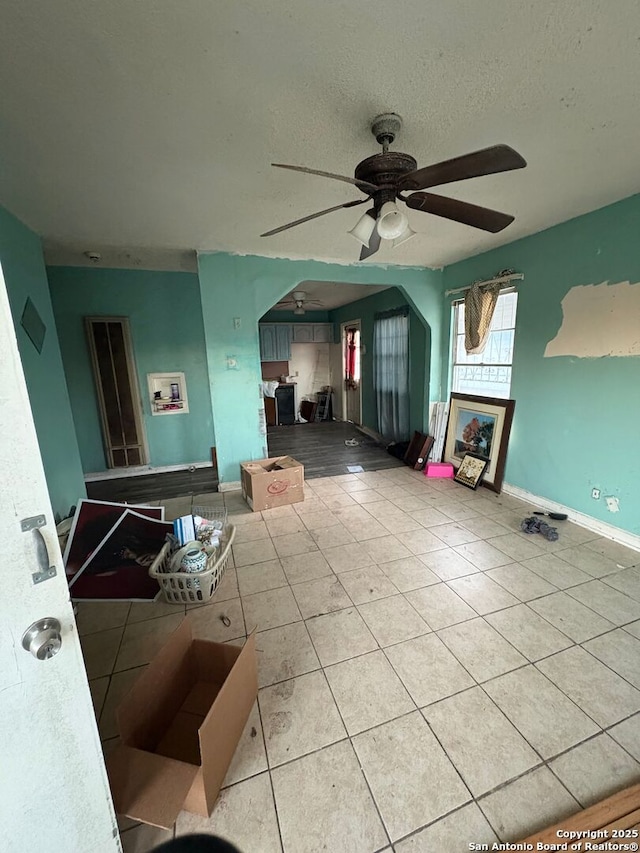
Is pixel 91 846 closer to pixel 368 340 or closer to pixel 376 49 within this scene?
pixel 376 49

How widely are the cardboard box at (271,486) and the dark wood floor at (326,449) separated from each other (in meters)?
0.78

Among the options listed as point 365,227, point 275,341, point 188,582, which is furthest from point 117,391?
point 365,227

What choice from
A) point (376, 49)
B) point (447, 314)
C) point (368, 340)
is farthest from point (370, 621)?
point (368, 340)

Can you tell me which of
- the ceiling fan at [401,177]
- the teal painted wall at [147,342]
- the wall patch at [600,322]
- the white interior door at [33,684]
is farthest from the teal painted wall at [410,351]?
the white interior door at [33,684]

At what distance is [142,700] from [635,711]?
1954mm

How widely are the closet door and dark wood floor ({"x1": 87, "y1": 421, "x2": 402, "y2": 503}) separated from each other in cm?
36

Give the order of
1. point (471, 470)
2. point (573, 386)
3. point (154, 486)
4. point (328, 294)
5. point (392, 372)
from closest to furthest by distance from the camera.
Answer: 1. point (573, 386)
2. point (471, 470)
3. point (154, 486)
4. point (392, 372)
5. point (328, 294)

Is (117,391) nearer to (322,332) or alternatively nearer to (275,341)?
(275,341)

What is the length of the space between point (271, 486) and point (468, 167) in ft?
8.97

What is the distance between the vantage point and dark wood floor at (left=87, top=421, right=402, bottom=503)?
12.6ft

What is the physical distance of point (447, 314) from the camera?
4.21 m

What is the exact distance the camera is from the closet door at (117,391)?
13.4 ft

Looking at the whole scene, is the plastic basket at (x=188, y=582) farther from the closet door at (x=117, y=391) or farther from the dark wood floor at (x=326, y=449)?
the closet door at (x=117, y=391)

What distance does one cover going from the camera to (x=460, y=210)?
1.72 meters
